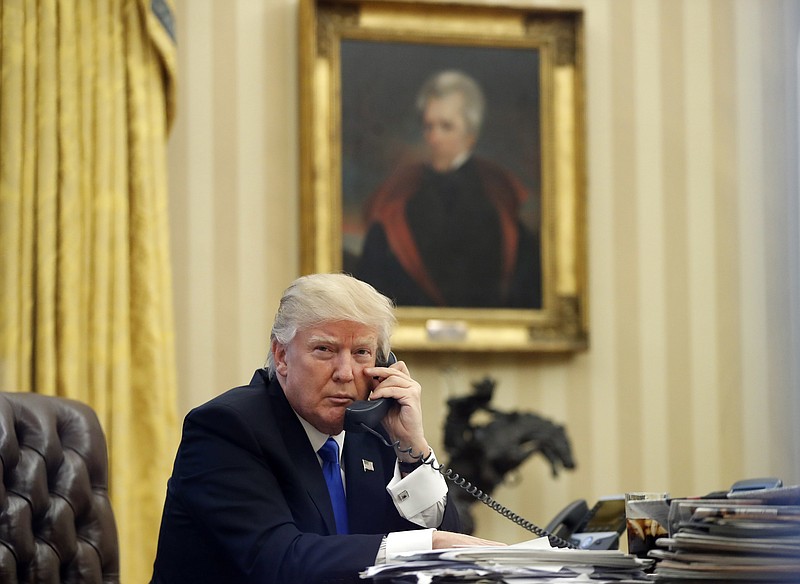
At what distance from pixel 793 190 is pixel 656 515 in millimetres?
4189

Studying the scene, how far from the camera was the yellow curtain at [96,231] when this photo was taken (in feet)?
15.9

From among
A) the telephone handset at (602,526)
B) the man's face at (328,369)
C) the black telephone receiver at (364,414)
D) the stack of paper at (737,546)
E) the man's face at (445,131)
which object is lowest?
the telephone handset at (602,526)

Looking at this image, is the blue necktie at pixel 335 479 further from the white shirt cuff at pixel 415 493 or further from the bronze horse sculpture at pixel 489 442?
the bronze horse sculpture at pixel 489 442

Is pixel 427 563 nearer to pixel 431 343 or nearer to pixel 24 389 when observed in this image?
pixel 24 389

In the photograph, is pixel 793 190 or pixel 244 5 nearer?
pixel 244 5

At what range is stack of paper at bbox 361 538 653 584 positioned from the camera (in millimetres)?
1946

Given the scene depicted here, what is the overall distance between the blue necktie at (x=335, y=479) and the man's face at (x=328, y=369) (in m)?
0.08

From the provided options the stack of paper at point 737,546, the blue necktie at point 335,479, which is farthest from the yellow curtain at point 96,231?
the stack of paper at point 737,546

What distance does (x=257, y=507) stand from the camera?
2.62 meters

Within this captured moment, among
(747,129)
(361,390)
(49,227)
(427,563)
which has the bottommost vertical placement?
(427,563)

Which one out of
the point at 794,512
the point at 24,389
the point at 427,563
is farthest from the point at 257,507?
the point at 24,389

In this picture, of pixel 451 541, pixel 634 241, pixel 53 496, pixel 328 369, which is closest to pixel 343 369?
pixel 328 369

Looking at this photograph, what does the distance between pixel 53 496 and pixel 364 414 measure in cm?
90

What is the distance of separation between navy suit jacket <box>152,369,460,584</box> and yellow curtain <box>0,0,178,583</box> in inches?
79.0
